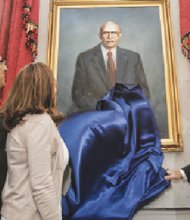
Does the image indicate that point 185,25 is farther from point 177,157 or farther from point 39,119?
point 39,119

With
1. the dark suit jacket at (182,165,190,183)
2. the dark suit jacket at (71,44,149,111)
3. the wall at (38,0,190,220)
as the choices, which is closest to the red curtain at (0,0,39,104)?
the wall at (38,0,190,220)

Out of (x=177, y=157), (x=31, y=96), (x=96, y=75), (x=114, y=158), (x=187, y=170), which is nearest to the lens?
(x=31, y=96)

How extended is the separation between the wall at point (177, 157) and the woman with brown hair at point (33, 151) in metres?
1.83

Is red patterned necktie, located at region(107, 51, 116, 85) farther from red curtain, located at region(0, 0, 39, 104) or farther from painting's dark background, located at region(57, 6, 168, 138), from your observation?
red curtain, located at region(0, 0, 39, 104)

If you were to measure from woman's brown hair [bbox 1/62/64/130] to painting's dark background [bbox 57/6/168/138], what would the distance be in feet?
6.03

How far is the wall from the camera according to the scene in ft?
9.68

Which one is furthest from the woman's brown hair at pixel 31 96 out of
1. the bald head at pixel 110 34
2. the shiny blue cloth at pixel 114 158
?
the bald head at pixel 110 34

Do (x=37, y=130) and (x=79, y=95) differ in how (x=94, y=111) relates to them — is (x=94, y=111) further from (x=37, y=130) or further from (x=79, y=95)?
(x=37, y=130)

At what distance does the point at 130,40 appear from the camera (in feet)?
11.5

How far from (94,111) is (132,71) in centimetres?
60

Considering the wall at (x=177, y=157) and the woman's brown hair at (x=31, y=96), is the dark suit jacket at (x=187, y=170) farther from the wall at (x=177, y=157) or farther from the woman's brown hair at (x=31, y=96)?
the woman's brown hair at (x=31, y=96)

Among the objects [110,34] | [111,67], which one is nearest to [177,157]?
[111,67]

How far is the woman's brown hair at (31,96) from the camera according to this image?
4.50 feet

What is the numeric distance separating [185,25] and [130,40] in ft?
2.00
